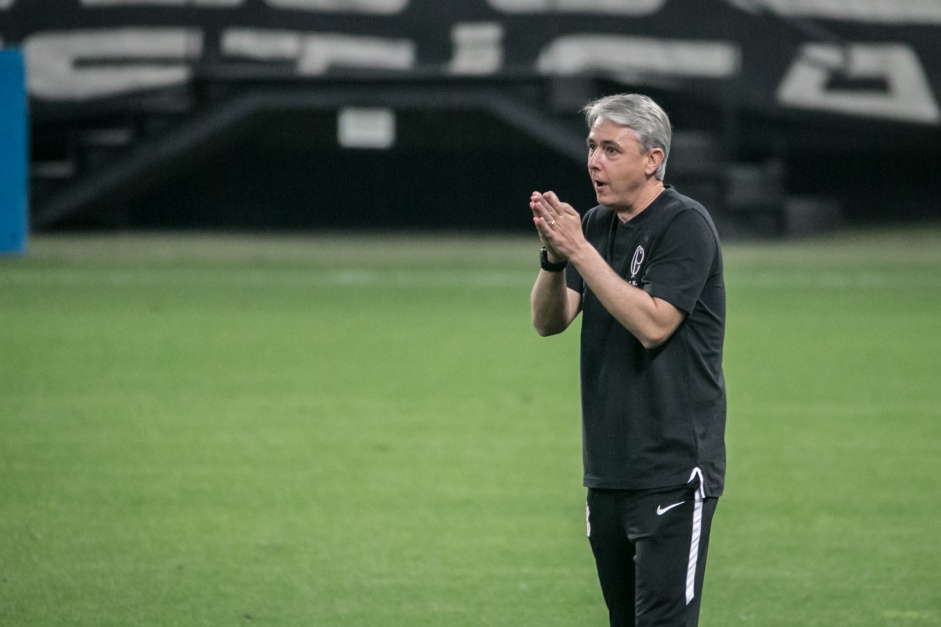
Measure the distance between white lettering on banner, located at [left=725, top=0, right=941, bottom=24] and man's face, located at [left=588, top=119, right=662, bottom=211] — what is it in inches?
669

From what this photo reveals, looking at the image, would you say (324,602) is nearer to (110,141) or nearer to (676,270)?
(676,270)

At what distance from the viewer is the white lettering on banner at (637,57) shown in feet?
63.9

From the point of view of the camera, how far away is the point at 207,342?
11992 mm

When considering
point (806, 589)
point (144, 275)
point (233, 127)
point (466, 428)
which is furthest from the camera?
point (233, 127)

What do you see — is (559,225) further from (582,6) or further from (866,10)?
(866,10)

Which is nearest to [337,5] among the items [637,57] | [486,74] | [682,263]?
[486,74]

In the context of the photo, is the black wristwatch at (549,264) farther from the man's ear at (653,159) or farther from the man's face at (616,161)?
the man's ear at (653,159)

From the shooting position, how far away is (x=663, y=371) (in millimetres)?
3656

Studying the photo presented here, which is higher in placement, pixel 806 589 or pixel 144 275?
pixel 806 589

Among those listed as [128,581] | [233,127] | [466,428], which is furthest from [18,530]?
[233,127]

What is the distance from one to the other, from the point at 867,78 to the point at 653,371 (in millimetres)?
17542

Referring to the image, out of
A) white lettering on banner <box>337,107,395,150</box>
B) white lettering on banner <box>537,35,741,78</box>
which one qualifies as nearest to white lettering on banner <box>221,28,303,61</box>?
white lettering on banner <box>337,107,395,150</box>

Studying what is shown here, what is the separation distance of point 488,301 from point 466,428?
5.79 metres

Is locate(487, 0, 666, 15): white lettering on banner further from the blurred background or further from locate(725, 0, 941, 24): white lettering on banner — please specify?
locate(725, 0, 941, 24): white lettering on banner
